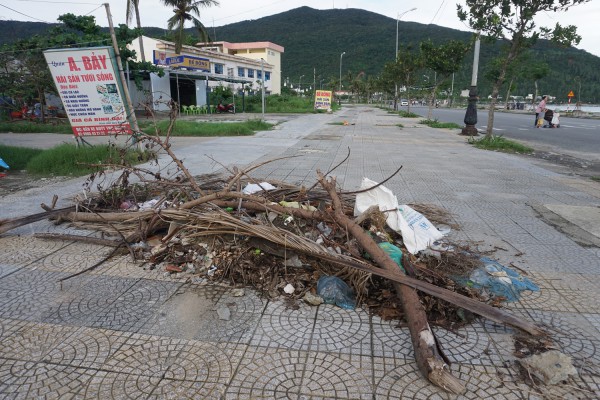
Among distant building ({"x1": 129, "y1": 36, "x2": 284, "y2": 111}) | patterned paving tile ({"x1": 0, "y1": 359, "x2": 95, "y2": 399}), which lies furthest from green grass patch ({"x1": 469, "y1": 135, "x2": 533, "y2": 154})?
distant building ({"x1": 129, "y1": 36, "x2": 284, "y2": 111})

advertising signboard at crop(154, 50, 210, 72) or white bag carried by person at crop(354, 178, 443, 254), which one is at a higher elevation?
advertising signboard at crop(154, 50, 210, 72)

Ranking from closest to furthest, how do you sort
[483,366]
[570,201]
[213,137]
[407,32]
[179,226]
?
[483,366], [179,226], [570,201], [213,137], [407,32]

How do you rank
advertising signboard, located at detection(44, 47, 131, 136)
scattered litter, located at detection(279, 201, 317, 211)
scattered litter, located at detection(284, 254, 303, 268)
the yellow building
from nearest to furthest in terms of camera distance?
scattered litter, located at detection(284, 254, 303, 268), scattered litter, located at detection(279, 201, 317, 211), advertising signboard, located at detection(44, 47, 131, 136), the yellow building

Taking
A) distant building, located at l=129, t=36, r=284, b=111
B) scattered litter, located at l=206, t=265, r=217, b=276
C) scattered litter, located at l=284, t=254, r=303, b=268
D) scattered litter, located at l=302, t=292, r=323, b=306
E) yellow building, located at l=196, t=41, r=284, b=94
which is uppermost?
yellow building, located at l=196, t=41, r=284, b=94

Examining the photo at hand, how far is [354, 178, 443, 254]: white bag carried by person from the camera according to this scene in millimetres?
3887

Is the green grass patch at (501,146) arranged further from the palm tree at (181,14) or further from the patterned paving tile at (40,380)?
the palm tree at (181,14)

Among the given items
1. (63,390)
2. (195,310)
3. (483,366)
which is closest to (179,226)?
(195,310)

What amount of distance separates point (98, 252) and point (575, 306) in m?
4.36

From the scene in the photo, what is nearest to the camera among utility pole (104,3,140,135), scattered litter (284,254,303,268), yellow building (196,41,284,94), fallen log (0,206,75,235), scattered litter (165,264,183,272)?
scattered litter (284,254,303,268)

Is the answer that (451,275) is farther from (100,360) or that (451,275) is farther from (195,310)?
(100,360)

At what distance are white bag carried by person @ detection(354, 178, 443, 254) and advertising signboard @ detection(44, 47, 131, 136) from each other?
22.0 ft

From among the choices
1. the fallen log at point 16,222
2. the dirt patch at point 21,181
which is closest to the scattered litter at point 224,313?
the fallen log at point 16,222

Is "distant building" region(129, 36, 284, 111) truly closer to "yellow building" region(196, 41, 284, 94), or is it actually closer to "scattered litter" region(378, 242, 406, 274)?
"yellow building" region(196, 41, 284, 94)

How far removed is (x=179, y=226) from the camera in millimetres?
4062
